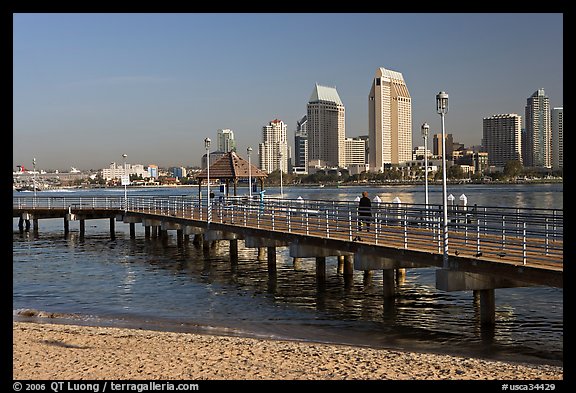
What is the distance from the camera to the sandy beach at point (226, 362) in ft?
43.8

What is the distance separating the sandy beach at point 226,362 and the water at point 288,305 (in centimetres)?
216

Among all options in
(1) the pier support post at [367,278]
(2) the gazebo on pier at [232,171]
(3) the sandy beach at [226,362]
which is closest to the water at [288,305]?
(1) the pier support post at [367,278]

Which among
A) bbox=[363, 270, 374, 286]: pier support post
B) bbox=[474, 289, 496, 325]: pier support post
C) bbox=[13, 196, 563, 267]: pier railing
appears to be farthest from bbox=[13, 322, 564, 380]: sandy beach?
bbox=[363, 270, 374, 286]: pier support post

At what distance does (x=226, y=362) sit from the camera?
1466 centimetres

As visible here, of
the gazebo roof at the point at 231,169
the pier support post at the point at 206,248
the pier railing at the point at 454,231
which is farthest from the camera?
the gazebo roof at the point at 231,169

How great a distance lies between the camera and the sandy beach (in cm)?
1334

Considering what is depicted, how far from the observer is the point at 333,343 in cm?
1820

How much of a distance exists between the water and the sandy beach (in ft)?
7.07

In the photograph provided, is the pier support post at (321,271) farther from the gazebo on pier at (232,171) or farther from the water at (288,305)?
the gazebo on pier at (232,171)

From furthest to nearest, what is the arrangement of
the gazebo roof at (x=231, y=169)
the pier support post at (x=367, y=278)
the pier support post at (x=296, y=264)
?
1. the gazebo roof at (x=231, y=169)
2. the pier support post at (x=296, y=264)
3. the pier support post at (x=367, y=278)

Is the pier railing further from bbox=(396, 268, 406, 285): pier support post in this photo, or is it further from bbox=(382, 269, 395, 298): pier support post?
bbox=(396, 268, 406, 285): pier support post
